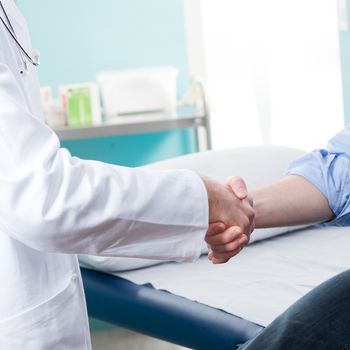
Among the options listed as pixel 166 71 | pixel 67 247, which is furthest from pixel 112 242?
pixel 166 71

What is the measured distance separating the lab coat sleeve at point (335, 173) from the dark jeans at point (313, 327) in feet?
2.37

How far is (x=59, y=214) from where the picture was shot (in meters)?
0.94

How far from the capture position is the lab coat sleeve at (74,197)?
3.10 ft

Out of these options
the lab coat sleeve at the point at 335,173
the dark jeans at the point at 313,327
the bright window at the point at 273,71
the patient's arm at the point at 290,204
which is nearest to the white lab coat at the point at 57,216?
the dark jeans at the point at 313,327

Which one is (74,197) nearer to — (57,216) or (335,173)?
(57,216)

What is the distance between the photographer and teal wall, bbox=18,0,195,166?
3129 mm

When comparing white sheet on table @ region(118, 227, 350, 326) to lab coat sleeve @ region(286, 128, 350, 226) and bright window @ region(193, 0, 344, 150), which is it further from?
bright window @ region(193, 0, 344, 150)

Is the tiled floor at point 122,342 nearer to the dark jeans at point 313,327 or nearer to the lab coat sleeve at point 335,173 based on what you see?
the lab coat sleeve at point 335,173

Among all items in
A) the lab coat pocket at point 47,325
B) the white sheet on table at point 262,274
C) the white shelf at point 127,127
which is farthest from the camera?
the white shelf at point 127,127

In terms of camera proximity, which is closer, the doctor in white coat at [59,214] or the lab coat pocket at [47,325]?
the doctor in white coat at [59,214]

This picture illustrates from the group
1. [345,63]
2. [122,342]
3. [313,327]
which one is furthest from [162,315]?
[345,63]

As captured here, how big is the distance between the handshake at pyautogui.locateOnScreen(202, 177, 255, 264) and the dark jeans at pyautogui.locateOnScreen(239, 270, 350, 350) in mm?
300

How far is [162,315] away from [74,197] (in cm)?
85

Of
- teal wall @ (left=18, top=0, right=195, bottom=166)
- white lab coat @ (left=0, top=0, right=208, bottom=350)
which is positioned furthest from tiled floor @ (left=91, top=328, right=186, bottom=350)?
white lab coat @ (left=0, top=0, right=208, bottom=350)
